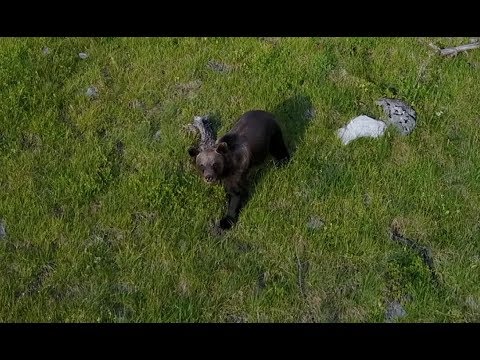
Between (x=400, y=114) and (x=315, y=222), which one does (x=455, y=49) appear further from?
(x=315, y=222)

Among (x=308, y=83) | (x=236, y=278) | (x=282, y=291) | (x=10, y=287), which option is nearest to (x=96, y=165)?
(x=10, y=287)

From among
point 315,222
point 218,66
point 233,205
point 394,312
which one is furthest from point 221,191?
point 218,66

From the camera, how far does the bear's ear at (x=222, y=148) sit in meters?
6.50

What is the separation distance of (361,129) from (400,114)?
0.71 m

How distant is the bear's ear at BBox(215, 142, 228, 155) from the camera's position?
21.3 feet

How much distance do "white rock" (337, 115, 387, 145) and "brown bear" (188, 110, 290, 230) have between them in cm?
87

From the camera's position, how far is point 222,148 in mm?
6523

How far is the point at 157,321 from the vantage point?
582cm

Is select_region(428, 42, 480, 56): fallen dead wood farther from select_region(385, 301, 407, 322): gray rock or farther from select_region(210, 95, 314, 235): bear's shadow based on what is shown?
select_region(385, 301, 407, 322): gray rock

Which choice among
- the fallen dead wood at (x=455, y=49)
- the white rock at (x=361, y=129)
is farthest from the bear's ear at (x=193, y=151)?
the fallen dead wood at (x=455, y=49)

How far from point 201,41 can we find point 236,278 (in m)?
4.56

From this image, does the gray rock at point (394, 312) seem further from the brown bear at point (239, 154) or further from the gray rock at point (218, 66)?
the gray rock at point (218, 66)

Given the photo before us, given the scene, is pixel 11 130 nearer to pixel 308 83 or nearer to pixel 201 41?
pixel 201 41

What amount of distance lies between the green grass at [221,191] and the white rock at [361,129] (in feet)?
0.58
